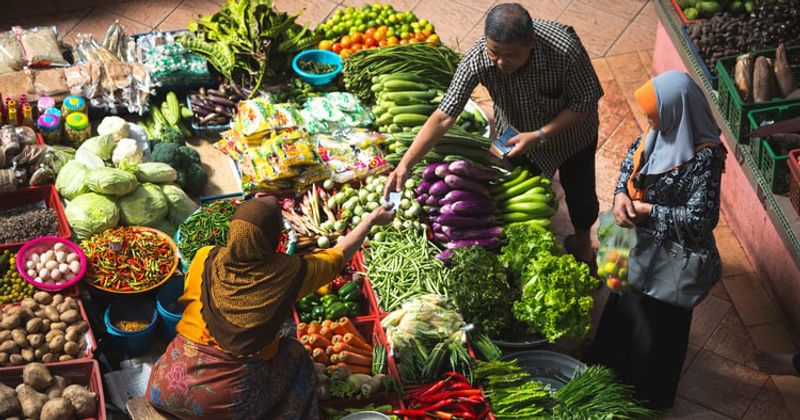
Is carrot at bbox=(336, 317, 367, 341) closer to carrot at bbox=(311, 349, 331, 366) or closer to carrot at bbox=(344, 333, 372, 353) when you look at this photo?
carrot at bbox=(344, 333, 372, 353)

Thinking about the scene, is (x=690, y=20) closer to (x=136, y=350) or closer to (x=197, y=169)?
(x=197, y=169)

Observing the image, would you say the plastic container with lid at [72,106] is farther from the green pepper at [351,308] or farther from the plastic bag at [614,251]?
the plastic bag at [614,251]

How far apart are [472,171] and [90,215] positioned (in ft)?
7.67

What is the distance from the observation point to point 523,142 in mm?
5320

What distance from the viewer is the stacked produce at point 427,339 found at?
4992 millimetres

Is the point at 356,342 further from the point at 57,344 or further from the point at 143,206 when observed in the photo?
the point at 143,206

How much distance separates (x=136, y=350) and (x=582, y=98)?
9.55 feet

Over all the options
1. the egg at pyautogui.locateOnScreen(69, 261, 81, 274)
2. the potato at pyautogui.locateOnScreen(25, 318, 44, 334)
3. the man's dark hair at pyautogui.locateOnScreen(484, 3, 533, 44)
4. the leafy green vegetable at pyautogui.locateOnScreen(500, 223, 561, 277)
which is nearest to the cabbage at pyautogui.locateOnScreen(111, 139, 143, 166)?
the egg at pyautogui.locateOnScreen(69, 261, 81, 274)

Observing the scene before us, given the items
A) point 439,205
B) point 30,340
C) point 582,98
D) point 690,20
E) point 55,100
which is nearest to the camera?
point 30,340

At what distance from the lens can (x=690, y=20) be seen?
7.21 meters

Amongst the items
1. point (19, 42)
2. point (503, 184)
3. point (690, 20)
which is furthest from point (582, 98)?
point (19, 42)

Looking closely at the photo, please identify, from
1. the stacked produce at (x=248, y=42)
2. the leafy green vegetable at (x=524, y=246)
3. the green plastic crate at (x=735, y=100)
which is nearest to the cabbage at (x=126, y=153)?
the stacked produce at (x=248, y=42)

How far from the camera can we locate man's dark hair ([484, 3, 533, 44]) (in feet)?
15.5

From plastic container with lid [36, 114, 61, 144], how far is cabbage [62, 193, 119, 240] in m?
0.88
